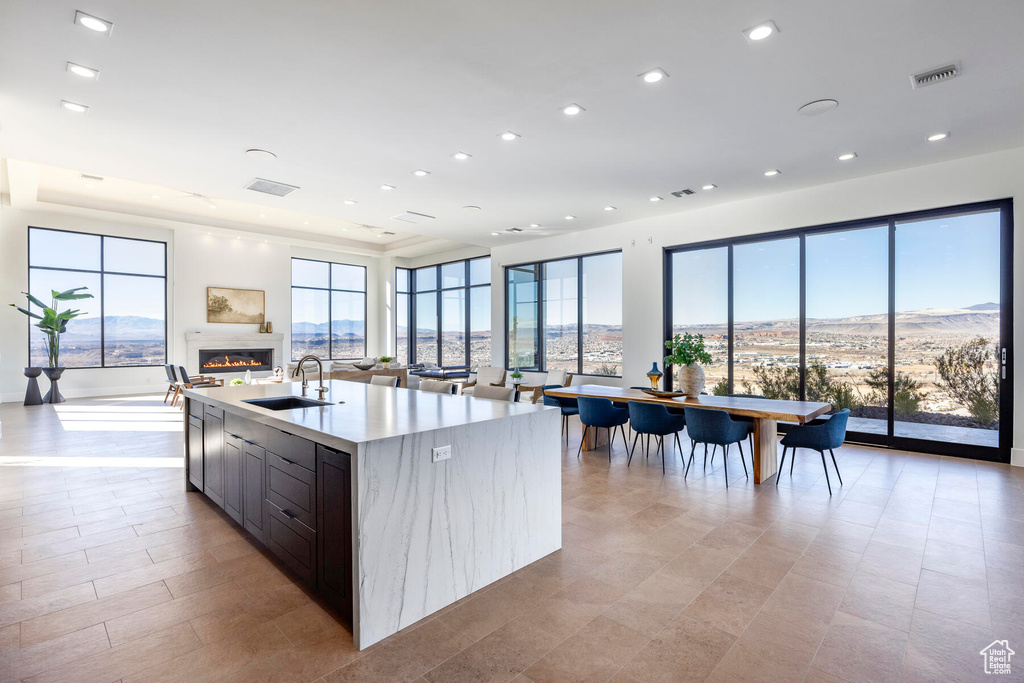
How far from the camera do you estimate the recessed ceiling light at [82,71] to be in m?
3.38

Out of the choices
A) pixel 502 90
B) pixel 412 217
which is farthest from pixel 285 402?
pixel 412 217

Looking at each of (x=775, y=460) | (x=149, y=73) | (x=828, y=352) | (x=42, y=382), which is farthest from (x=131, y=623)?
(x=42, y=382)

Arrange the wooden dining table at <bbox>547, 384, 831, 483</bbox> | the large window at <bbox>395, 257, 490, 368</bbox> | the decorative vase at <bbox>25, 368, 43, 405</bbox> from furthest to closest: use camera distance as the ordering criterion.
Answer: the large window at <bbox>395, 257, 490, 368</bbox>, the decorative vase at <bbox>25, 368, 43, 405</bbox>, the wooden dining table at <bbox>547, 384, 831, 483</bbox>

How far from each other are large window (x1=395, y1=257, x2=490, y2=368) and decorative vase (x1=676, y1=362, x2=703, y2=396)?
6.79 meters

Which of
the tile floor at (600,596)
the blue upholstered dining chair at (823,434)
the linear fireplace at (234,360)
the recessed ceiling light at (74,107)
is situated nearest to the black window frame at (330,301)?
the linear fireplace at (234,360)

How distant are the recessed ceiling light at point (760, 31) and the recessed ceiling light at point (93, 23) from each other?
3.80 metres

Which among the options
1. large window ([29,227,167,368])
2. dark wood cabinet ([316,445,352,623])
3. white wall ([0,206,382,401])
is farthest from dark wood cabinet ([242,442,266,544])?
large window ([29,227,167,368])

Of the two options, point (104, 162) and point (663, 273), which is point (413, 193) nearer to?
point (104, 162)

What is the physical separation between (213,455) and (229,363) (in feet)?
30.2

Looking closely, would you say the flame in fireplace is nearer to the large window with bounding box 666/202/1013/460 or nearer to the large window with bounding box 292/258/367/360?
the large window with bounding box 292/258/367/360

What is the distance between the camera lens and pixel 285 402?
3674 millimetres

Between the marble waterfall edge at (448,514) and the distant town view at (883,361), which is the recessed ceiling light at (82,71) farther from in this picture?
the distant town view at (883,361)

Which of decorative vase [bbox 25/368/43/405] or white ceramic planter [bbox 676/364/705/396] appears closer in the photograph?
white ceramic planter [bbox 676/364/705/396]

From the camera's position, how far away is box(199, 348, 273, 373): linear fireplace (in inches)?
447
